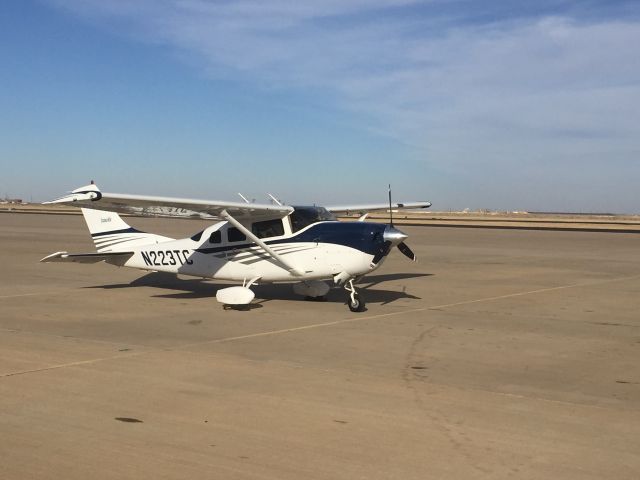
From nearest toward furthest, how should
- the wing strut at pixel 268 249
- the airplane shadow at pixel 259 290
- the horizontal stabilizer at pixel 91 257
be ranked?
the wing strut at pixel 268 249 < the airplane shadow at pixel 259 290 < the horizontal stabilizer at pixel 91 257

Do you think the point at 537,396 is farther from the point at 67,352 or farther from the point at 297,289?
the point at 297,289

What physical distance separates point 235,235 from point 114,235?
11.6 ft

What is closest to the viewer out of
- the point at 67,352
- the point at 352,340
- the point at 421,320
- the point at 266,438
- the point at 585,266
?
the point at 266,438

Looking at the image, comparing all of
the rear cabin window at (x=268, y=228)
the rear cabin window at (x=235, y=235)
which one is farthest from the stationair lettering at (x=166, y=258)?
the rear cabin window at (x=268, y=228)

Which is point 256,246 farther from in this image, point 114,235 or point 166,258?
point 114,235

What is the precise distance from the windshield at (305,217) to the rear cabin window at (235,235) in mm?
1177

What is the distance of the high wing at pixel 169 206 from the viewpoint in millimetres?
14001

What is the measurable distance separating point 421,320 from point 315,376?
5.03 m

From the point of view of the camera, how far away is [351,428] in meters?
6.70

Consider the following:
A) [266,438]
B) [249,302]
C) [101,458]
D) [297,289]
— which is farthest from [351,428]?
[297,289]

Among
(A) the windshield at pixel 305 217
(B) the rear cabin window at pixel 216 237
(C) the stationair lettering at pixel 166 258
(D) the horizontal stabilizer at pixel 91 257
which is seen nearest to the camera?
(A) the windshield at pixel 305 217

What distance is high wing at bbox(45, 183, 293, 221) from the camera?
14001mm

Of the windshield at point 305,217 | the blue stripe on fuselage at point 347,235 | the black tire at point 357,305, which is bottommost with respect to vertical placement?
the black tire at point 357,305

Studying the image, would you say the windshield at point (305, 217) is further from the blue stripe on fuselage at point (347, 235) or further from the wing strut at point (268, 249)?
the wing strut at point (268, 249)
